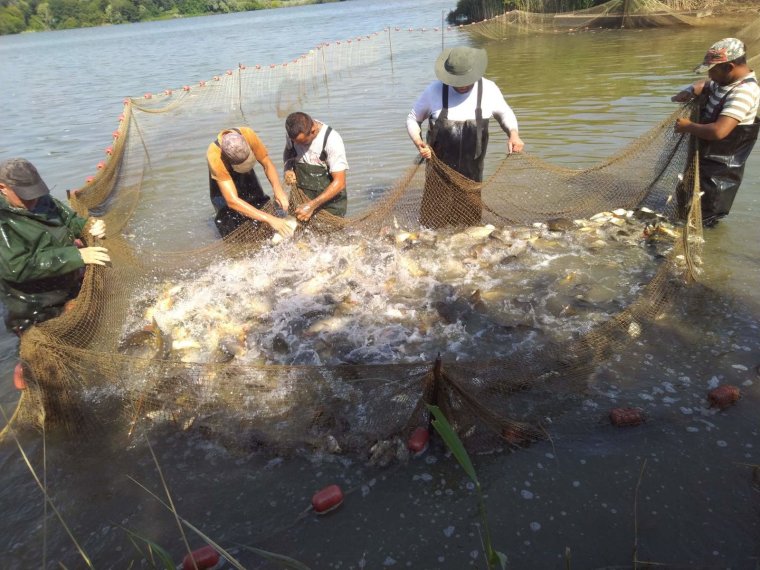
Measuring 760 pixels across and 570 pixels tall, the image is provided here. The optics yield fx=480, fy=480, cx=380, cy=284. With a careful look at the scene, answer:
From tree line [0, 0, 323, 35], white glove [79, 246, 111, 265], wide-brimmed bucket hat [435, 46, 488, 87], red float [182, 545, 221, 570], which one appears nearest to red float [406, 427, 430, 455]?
red float [182, 545, 221, 570]

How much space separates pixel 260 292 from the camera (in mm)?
5441

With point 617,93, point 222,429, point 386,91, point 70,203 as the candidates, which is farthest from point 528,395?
point 386,91

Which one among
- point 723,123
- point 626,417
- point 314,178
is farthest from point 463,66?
point 626,417

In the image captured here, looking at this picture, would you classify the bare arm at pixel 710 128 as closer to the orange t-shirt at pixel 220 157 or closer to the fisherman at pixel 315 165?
the fisherman at pixel 315 165

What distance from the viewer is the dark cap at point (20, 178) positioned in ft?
12.6

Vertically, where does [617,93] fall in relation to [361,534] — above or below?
above

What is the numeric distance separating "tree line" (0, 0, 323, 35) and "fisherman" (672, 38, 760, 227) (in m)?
102

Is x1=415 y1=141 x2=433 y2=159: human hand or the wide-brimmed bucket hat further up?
the wide-brimmed bucket hat

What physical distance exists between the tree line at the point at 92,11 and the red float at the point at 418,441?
10297 centimetres

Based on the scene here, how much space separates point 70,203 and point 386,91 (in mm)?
11878

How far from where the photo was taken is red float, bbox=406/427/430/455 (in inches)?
123

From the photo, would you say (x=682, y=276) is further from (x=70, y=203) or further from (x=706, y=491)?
(x=70, y=203)

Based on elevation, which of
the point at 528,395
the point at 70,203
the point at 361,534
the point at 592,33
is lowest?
the point at 361,534

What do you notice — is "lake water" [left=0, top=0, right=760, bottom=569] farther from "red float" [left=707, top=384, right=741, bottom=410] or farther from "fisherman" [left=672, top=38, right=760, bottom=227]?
"fisherman" [left=672, top=38, right=760, bottom=227]
